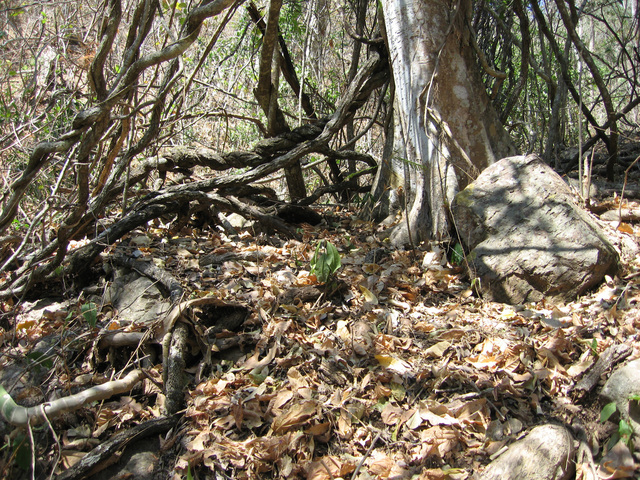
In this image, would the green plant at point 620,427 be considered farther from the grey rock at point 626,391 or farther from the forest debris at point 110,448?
the forest debris at point 110,448

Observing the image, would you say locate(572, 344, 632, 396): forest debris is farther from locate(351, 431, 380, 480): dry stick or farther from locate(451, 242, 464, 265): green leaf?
locate(451, 242, 464, 265): green leaf

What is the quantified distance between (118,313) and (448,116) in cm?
267

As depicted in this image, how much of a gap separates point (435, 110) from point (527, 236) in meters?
1.17

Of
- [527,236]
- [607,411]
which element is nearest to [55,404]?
[607,411]

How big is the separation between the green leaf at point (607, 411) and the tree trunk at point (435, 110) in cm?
160

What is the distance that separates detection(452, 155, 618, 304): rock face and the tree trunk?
0.80 feet

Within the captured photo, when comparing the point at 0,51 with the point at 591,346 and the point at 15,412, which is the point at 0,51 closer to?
the point at 15,412

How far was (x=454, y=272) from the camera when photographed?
Result: 309 centimetres

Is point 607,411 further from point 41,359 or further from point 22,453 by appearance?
point 41,359

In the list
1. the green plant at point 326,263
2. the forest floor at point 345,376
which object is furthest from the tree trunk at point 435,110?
the green plant at point 326,263

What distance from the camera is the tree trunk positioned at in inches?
131

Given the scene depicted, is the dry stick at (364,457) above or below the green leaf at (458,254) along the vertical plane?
below

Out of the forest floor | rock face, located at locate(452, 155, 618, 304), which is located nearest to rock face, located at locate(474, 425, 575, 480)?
the forest floor

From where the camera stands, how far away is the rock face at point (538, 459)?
5.57ft
